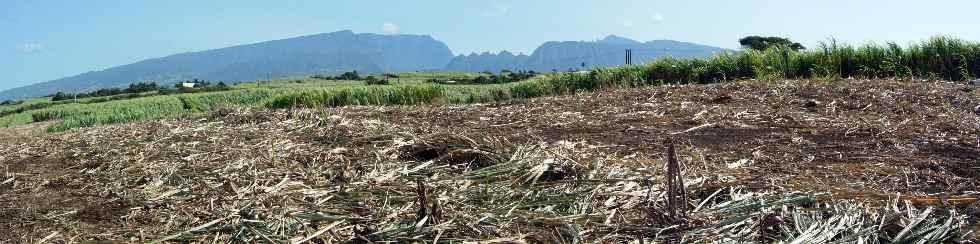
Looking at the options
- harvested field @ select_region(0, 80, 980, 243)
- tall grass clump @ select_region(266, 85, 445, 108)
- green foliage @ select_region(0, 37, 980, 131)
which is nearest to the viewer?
harvested field @ select_region(0, 80, 980, 243)

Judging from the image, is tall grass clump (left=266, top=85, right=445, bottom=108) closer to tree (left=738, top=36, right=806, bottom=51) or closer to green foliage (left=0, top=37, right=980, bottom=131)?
green foliage (left=0, top=37, right=980, bottom=131)

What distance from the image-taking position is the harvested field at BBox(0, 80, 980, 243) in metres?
2.79

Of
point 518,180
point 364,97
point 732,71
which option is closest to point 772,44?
point 732,71

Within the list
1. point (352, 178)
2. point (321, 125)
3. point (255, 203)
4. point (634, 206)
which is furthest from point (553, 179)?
point (321, 125)

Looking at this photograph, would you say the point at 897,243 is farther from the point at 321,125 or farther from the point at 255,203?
the point at 321,125

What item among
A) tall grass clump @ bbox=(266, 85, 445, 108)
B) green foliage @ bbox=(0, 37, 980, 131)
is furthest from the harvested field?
tall grass clump @ bbox=(266, 85, 445, 108)

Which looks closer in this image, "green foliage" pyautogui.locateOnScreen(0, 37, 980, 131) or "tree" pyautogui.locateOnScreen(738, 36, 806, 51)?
"green foliage" pyautogui.locateOnScreen(0, 37, 980, 131)

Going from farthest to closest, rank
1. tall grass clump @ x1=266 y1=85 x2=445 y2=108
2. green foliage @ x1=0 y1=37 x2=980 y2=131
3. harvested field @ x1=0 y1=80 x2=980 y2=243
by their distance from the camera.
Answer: tall grass clump @ x1=266 y1=85 x2=445 y2=108 → green foliage @ x1=0 y1=37 x2=980 y2=131 → harvested field @ x1=0 y1=80 x2=980 y2=243

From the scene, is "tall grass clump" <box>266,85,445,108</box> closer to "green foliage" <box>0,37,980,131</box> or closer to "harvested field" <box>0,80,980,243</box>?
"green foliage" <box>0,37,980,131</box>

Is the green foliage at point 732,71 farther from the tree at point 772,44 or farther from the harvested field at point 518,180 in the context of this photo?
the harvested field at point 518,180

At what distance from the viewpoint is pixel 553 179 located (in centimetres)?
377

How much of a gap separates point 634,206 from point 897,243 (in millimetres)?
1039

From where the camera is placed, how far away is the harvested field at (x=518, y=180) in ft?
9.14

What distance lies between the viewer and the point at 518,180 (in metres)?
3.66
